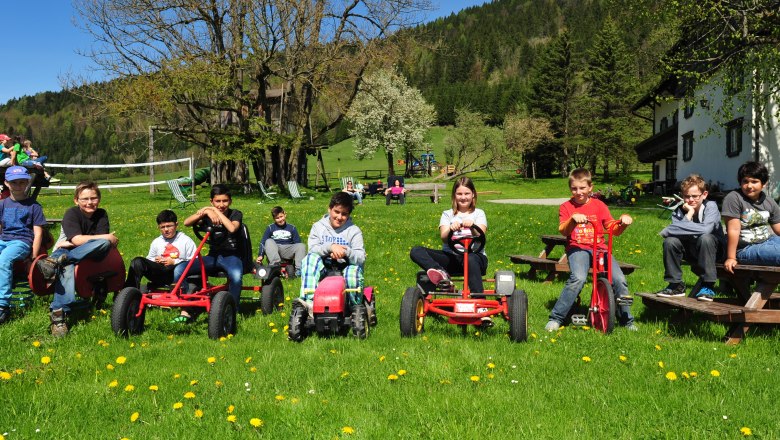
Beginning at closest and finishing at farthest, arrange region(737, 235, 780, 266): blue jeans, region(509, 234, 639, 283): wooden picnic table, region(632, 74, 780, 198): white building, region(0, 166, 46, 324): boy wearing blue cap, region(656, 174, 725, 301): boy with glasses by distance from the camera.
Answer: region(737, 235, 780, 266): blue jeans < region(656, 174, 725, 301): boy with glasses < region(0, 166, 46, 324): boy wearing blue cap < region(509, 234, 639, 283): wooden picnic table < region(632, 74, 780, 198): white building

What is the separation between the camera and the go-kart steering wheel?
234 inches

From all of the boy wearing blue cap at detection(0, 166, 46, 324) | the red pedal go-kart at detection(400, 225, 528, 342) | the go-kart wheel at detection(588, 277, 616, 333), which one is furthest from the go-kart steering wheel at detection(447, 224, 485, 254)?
the boy wearing blue cap at detection(0, 166, 46, 324)

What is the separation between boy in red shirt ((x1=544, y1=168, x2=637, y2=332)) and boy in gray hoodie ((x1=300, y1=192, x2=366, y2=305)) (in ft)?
7.01

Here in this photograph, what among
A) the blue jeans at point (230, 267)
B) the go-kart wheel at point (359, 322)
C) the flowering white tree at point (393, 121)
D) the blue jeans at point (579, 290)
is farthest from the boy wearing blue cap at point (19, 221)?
the flowering white tree at point (393, 121)

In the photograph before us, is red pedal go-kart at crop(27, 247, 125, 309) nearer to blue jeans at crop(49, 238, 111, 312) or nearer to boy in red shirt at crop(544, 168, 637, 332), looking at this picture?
blue jeans at crop(49, 238, 111, 312)

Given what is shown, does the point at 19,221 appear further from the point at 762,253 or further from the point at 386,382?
the point at 762,253

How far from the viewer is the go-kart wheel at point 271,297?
23.6ft

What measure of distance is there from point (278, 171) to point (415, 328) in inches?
1073

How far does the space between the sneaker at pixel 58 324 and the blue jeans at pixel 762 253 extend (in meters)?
7.08

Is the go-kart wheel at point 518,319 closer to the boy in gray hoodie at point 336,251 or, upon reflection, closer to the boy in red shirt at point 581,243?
the boy in red shirt at point 581,243

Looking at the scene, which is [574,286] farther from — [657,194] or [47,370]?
[657,194]

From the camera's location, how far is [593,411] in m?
3.76

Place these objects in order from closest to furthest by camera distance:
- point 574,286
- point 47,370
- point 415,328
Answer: point 47,370, point 415,328, point 574,286

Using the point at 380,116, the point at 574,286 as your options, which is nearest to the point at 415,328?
the point at 574,286
